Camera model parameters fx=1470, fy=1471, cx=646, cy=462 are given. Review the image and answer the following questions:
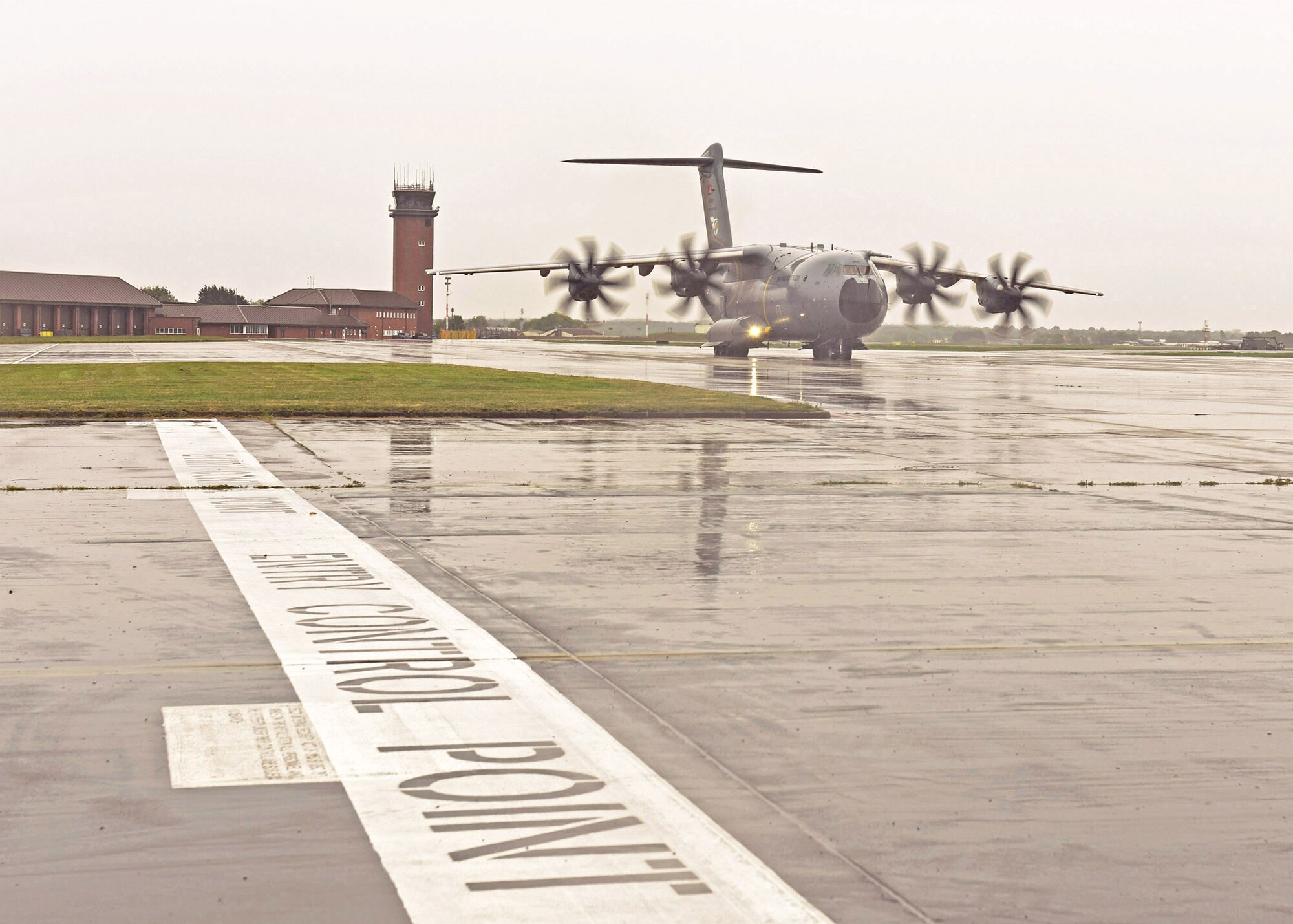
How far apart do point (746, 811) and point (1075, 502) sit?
387 inches

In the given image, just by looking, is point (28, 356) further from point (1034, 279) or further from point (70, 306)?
point (70, 306)

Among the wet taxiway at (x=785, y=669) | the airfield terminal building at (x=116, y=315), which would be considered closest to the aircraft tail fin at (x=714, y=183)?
the wet taxiway at (x=785, y=669)

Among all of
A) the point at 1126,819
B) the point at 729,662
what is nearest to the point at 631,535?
the point at 729,662

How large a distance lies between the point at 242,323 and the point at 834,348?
146 meters

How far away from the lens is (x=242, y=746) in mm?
5504

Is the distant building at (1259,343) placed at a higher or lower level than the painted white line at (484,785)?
higher

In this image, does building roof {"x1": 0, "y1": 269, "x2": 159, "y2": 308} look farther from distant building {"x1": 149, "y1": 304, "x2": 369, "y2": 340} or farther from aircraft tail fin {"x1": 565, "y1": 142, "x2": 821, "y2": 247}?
aircraft tail fin {"x1": 565, "y1": 142, "x2": 821, "y2": 247}

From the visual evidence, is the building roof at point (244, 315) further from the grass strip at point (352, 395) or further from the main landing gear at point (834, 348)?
the grass strip at point (352, 395)

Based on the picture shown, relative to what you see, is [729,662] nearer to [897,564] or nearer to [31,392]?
[897,564]

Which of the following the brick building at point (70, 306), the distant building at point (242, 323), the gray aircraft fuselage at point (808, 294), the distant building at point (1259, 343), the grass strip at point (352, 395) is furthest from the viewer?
the distant building at point (242, 323)

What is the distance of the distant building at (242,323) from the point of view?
192375mm

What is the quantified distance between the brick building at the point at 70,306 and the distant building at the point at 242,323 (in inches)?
224

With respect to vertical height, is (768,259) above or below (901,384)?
above

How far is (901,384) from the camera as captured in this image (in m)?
40.0
